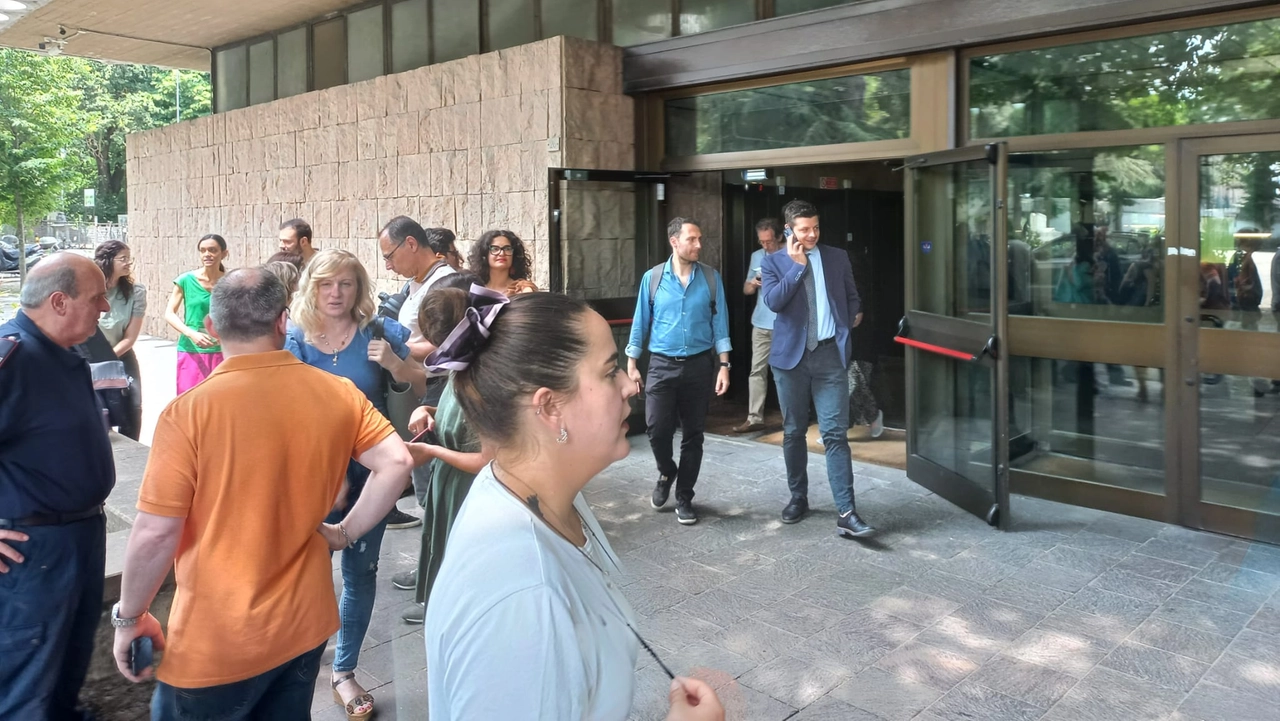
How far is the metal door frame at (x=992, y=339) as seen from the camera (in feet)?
17.7

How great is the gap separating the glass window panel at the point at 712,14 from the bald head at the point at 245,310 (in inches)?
223

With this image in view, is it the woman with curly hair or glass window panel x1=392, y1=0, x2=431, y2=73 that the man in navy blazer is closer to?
the woman with curly hair

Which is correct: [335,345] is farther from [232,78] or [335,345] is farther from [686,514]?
[232,78]

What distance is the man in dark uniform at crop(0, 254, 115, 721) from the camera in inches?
109

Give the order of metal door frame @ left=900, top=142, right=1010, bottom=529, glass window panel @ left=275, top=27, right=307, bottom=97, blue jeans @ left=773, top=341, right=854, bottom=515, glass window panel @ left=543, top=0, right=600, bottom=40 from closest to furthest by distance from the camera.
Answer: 1. metal door frame @ left=900, top=142, right=1010, bottom=529
2. blue jeans @ left=773, top=341, right=854, bottom=515
3. glass window panel @ left=543, top=0, right=600, bottom=40
4. glass window panel @ left=275, top=27, right=307, bottom=97

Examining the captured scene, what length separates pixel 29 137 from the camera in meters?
16.3

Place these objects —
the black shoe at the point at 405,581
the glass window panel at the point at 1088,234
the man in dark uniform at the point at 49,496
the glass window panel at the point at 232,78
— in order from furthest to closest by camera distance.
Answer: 1. the glass window panel at the point at 232,78
2. the glass window panel at the point at 1088,234
3. the black shoe at the point at 405,581
4. the man in dark uniform at the point at 49,496

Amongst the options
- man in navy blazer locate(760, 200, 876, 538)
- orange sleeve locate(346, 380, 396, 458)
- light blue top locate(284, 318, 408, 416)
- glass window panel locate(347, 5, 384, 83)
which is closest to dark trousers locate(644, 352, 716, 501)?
man in navy blazer locate(760, 200, 876, 538)

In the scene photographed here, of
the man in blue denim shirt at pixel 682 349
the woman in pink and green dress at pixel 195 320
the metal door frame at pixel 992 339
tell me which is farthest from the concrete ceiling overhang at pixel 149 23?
the metal door frame at pixel 992 339

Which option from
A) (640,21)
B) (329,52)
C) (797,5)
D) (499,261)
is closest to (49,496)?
(499,261)

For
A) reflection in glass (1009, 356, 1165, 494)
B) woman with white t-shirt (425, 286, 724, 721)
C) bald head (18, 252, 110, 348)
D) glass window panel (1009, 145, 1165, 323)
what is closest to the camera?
woman with white t-shirt (425, 286, 724, 721)

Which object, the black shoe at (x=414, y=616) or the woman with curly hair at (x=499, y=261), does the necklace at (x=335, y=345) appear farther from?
the woman with curly hair at (x=499, y=261)

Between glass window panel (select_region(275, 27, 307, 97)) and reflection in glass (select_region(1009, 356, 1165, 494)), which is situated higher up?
glass window panel (select_region(275, 27, 307, 97))

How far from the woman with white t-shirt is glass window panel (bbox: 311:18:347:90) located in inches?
403
